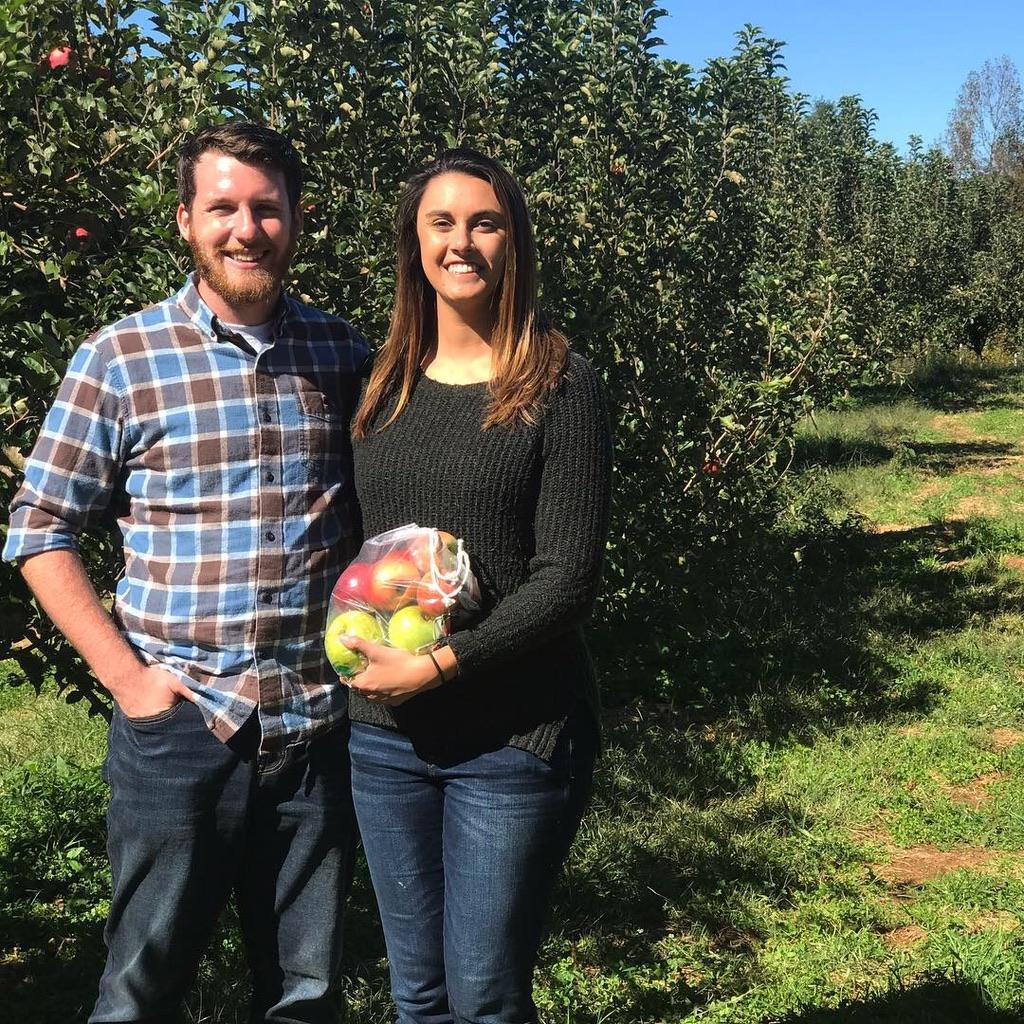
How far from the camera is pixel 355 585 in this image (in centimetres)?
200

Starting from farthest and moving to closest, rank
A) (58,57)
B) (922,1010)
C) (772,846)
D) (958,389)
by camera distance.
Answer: (958,389), (772,846), (922,1010), (58,57)

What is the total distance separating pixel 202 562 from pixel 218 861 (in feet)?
1.90

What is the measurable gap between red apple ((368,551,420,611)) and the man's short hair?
31.0 inches

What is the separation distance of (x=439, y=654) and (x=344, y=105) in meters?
2.83

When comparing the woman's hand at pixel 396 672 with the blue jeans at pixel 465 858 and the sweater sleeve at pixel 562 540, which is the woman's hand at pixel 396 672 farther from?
the blue jeans at pixel 465 858

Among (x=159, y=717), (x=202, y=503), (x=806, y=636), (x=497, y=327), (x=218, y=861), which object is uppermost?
(x=497, y=327)

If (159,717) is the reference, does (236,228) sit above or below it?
above

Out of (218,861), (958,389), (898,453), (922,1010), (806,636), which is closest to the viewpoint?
(218,861)

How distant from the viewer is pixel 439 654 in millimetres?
1955

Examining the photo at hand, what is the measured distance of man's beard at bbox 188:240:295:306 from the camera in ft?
7.02

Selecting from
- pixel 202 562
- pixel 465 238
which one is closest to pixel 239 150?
pixel 465 238

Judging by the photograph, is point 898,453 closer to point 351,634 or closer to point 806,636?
point 806,636

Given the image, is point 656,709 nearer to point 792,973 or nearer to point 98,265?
point 792,973

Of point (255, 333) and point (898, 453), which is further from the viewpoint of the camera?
point (898, 453)
